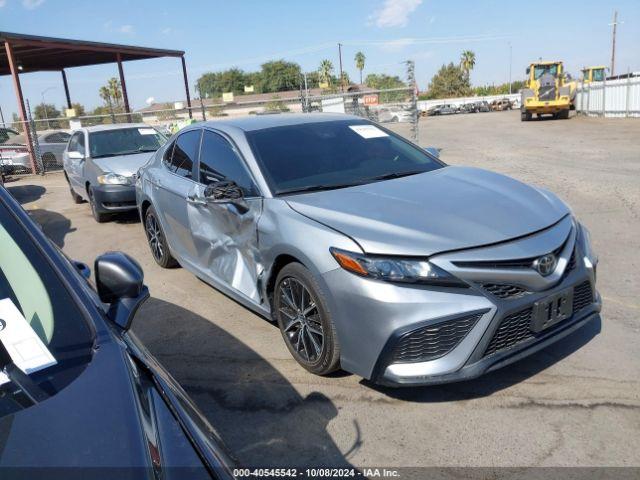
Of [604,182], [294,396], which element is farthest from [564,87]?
[294,396]

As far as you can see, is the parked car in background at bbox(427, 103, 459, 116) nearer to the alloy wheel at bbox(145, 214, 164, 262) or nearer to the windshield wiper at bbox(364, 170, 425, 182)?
the alloy wheel at bbox(145, 214, 164, 262)

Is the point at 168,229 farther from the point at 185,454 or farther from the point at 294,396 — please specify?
the point at 185,454

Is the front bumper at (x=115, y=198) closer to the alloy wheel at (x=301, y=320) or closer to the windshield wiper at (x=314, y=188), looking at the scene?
the windshield wiper at (x=314, y=188)

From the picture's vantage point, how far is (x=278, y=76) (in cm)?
9375

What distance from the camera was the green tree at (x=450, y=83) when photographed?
8019cm

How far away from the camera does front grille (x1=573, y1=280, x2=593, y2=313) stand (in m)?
3.20

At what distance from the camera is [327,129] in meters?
4.52

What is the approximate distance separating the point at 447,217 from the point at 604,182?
7.19 meters

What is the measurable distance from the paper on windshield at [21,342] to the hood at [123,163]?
22.7 feet

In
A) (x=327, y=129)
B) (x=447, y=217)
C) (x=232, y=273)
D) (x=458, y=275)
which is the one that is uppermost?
(x=327, y=129)

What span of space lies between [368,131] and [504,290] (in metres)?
2.19

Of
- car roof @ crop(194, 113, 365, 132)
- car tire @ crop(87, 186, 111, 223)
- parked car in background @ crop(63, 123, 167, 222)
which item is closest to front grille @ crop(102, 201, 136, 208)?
parked car in background @ crop(63, 123, 167, 222)

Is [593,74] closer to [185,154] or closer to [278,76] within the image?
[185,154]

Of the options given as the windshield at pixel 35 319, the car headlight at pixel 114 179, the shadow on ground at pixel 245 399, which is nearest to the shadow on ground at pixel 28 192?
the car headlight at pixel 114 179
